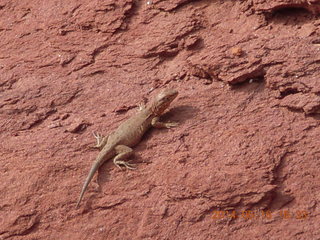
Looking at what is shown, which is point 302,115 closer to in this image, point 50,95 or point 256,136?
point 256,136

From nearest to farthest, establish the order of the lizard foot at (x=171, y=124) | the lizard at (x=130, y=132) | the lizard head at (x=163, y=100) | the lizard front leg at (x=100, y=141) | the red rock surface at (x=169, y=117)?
the red rock surface at (x=169, y=117), the lizard at (x=130, y=132), the lizard front leg at (x=100, y=141), the lizard foot at (x=171, y=124), the lizard head at (x=163, y=100)

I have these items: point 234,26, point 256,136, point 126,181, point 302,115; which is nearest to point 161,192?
point 126,181

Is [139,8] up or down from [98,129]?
up

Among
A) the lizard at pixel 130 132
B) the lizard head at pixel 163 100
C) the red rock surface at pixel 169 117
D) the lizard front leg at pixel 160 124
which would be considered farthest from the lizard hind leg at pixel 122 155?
the lizard head at pixel 163 100

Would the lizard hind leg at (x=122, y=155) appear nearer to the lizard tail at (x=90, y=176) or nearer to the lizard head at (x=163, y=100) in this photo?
the lizard tail at (x=90, y=176)

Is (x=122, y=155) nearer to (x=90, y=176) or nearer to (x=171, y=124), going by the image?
(x=90, y=176)
